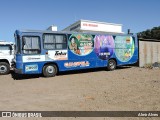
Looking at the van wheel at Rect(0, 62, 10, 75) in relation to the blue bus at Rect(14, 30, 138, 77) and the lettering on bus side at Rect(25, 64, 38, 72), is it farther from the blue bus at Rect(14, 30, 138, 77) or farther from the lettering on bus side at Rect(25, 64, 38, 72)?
the lettering on bus side at Rect(25, 64, 38, 72)

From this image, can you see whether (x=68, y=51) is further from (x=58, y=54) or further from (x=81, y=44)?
(x=81, y=44)

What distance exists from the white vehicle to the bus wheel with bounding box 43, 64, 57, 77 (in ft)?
12.1

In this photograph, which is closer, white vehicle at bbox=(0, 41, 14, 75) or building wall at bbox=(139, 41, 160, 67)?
white vehicle at bbox=(0, 41, 14, 75)

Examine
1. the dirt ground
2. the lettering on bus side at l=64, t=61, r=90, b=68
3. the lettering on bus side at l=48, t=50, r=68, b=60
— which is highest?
the lettering on bus side at l=48, t=50, r=68, b=60

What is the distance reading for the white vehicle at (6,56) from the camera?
55.9ft

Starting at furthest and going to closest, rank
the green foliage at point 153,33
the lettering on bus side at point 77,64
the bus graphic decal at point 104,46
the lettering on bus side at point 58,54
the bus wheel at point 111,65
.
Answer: the green foliage at point 153,33, the bus wheel at point 111,65, the bus graphic decal at point 104,46, the lettering on bus side at point 77,64, the lettering on bus side at point 58,54

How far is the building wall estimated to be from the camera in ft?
67.4

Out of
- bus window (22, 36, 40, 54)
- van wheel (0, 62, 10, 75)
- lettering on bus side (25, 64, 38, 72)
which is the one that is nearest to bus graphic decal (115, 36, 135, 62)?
bus window (22, 36, 40, 54)

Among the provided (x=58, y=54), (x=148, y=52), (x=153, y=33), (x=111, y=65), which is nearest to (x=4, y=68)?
(x=58, y=54)

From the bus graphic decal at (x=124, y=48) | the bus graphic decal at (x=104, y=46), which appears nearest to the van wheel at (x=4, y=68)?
the bus graphic decal at (x=104, y=46)

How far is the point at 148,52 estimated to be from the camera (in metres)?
21.3

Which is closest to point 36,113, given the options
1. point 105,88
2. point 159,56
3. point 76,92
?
point 76,92

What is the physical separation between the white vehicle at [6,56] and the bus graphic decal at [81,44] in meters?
4.50

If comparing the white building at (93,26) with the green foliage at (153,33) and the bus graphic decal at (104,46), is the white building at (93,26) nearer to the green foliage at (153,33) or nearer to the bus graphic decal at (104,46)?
the bus graphic decal at (104,46)
